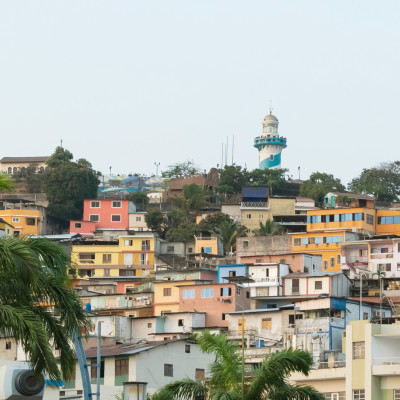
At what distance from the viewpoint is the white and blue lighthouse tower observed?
130m

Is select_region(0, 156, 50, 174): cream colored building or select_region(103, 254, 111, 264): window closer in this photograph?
select_region(103, 254, 111, 264): window

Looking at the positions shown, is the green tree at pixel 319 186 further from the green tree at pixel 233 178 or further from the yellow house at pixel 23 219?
the yellow house at pixel 23 219

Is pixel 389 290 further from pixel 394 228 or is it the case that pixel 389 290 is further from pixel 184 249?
pixel 184 249

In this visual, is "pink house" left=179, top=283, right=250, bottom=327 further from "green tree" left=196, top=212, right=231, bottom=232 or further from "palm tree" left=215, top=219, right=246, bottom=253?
"green tree" left=196, top=212, right=231, bottom=232

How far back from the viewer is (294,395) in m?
Answer: 23.4

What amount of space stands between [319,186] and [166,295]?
1452 inches

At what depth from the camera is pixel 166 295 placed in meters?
72.2

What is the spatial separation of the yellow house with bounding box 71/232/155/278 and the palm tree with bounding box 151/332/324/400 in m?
64.4

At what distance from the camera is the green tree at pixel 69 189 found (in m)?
104

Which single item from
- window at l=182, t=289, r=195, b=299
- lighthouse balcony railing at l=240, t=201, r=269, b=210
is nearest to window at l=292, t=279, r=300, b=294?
window at l=182, t=289, r=195, b=299

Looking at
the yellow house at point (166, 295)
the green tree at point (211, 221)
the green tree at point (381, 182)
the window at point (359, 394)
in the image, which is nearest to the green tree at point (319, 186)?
the green tree at point (381, 182)

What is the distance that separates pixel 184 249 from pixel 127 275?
5.79 metres

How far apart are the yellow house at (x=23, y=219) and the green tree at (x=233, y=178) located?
18.5 m

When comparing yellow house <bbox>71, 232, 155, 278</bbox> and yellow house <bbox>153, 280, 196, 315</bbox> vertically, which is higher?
yellow house <bbox>71, 232, 155, 278</bbox>
